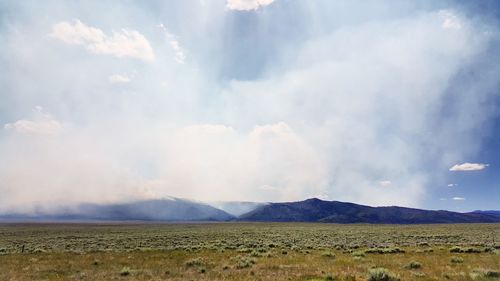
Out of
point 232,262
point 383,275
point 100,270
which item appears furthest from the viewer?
point 232,262

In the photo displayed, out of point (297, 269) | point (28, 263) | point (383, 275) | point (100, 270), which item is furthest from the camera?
point (28, 263)

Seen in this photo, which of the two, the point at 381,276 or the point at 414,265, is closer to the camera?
the point at 381,276

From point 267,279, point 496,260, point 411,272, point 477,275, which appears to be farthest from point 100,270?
point 496,260

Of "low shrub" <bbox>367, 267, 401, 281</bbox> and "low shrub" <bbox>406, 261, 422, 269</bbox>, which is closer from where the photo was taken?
"low shrub" <bbox>367, 267, 401, 281</bbox>

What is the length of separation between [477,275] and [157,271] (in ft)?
48.1

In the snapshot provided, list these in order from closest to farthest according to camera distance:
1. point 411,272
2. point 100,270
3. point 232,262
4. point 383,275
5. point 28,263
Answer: point 383,275
point 411,272
point 100,270
point 232,262
point 28,263

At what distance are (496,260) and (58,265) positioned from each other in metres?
25.7

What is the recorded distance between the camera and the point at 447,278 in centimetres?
1531

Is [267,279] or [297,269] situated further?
[297,269]

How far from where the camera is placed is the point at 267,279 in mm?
15719

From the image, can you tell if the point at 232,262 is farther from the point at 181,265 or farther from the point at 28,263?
the point at 28,263

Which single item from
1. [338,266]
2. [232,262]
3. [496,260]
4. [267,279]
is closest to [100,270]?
[232,262]

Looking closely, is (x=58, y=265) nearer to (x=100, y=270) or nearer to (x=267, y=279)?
(x=100, y=270)

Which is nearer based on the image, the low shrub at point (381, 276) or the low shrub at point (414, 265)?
the low shrub at point (381, 276)
